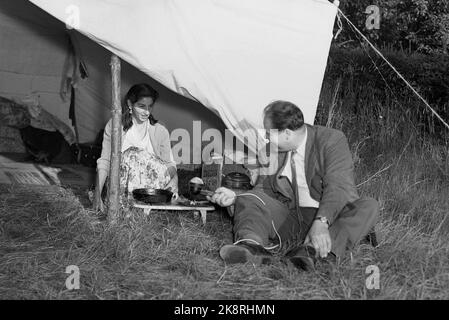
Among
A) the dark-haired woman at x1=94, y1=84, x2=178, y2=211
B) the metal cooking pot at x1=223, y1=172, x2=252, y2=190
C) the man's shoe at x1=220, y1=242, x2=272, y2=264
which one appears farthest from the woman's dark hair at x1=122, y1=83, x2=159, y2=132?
the man's shoe at x1=220, y1=242, x2=272, y2=264

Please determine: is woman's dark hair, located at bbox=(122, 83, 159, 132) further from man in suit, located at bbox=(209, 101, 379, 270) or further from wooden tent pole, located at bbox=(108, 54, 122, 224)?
man in suit, located at bbox=(209, 101, 379, 270)

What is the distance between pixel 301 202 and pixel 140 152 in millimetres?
1177

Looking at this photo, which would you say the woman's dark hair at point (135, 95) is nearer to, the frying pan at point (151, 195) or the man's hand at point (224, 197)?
the frying pan at point (151, 195)

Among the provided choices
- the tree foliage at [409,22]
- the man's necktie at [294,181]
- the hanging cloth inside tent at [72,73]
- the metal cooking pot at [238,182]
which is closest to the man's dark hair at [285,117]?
the man's necktie at [294,181]

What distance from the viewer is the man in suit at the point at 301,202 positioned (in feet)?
→ 10.7

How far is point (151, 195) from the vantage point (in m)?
4.00

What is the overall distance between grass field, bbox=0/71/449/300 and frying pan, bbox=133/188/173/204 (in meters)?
0.11

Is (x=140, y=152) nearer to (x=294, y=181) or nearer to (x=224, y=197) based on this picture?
(x=224, y=197)

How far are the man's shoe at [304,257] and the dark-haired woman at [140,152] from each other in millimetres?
1259

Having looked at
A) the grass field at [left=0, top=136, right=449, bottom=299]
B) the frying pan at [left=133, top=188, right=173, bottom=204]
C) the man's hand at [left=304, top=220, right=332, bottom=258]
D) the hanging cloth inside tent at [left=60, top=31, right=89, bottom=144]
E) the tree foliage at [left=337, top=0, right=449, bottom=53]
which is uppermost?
the tree foliage at [left=337, top=0, right=449, bottom=53]

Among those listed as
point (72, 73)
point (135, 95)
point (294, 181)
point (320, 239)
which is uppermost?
point (72, 73)

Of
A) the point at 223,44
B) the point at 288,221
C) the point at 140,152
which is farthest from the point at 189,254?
the point at 223,44

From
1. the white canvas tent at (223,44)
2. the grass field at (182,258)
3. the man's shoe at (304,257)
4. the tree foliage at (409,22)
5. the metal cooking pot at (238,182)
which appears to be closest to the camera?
the grass field at (182,258)

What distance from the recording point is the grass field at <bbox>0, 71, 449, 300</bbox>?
9.69 feet
